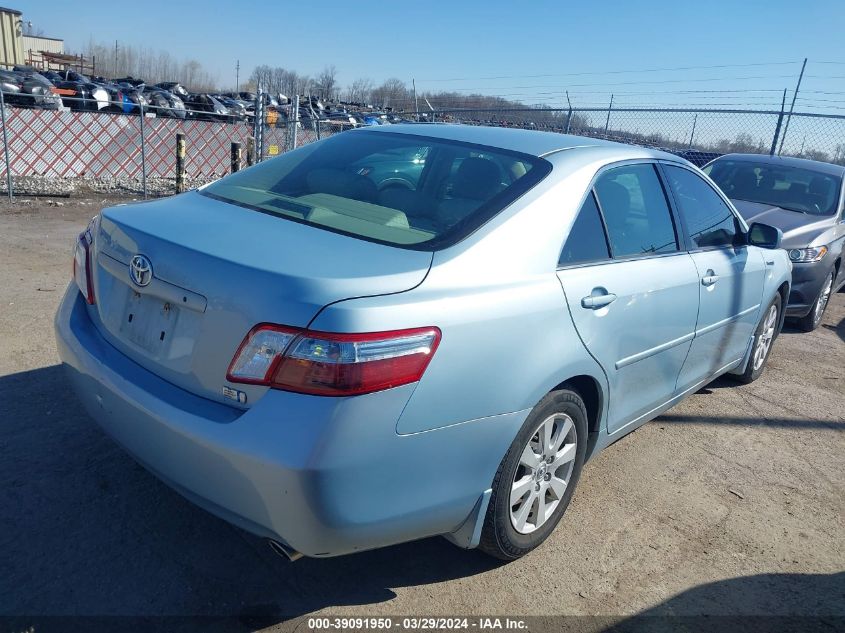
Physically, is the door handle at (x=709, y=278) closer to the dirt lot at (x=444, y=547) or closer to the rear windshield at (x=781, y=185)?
the dirt lot at (x=444, y=547)

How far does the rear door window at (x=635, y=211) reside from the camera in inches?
122

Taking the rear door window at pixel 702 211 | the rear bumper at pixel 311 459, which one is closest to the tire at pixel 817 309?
the rear door window at pixel 702 211

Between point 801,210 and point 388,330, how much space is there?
6.85 metres

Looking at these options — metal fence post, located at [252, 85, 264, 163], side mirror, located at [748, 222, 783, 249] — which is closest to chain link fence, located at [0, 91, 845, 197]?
metal fence post, located at [252, 85, 264, 163]

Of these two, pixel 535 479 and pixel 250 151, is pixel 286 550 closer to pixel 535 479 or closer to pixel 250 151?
pixel 535 479

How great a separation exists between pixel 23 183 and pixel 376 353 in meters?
12.9

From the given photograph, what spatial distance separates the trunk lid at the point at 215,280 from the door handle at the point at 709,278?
6.54 ft

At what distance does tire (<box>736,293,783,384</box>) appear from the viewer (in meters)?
4.98

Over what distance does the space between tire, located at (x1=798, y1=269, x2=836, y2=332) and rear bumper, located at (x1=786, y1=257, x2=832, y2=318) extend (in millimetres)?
104

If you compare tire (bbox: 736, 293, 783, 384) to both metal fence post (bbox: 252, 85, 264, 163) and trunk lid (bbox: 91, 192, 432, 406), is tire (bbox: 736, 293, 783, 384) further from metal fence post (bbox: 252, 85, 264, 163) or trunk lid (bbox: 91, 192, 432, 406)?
metal fence post (bbox: 252, 85, 264, 163)

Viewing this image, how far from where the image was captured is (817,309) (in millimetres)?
7066

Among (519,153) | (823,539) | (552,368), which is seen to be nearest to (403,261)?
(552,368)

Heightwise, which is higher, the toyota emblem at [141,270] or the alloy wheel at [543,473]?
the toyota emblem at [141,270]

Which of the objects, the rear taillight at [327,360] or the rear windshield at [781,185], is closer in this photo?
the rear taillight at [327,360]
